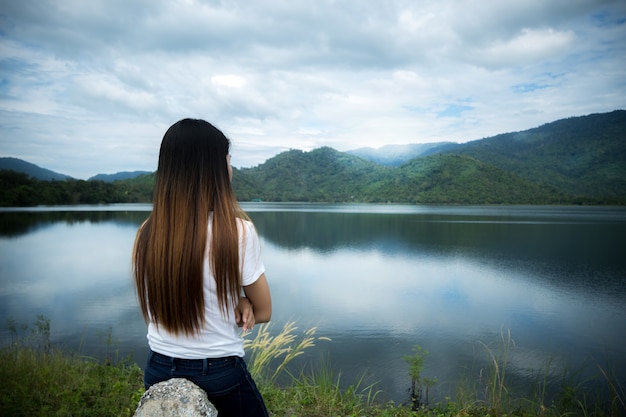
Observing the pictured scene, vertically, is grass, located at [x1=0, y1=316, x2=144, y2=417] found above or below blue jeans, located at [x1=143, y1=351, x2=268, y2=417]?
below

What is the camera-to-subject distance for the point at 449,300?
1262 centimetres

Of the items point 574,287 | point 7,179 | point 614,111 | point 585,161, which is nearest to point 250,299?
point 574,287

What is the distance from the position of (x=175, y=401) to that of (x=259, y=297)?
490 mm

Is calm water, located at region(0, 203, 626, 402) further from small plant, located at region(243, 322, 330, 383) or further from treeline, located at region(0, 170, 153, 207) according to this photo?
treeline, located at region(0, 170, 153, 207)

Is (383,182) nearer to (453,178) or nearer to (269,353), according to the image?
(453,178)

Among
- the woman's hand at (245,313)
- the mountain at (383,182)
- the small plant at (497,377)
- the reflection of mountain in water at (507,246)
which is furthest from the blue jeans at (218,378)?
the mountain at (383,182)

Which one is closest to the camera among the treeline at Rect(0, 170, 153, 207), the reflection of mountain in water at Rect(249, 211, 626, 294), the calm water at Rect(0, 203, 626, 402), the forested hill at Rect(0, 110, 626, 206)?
the calm water at Rect(0, 203, 626, 402)

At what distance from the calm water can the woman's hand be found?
516 centimetres

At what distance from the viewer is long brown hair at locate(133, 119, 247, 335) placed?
1.35 metres

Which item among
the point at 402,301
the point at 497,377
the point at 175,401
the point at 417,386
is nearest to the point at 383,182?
the point at 402,301

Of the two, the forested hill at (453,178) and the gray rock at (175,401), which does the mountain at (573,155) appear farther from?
the gray rock at (175,401)

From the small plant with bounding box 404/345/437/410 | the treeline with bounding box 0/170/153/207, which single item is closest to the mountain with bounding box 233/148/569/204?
the treeline with bounding box 0/170/153/207

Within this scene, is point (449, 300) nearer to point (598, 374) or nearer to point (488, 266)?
point (598, 374)

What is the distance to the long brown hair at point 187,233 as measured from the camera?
4.44 feet
